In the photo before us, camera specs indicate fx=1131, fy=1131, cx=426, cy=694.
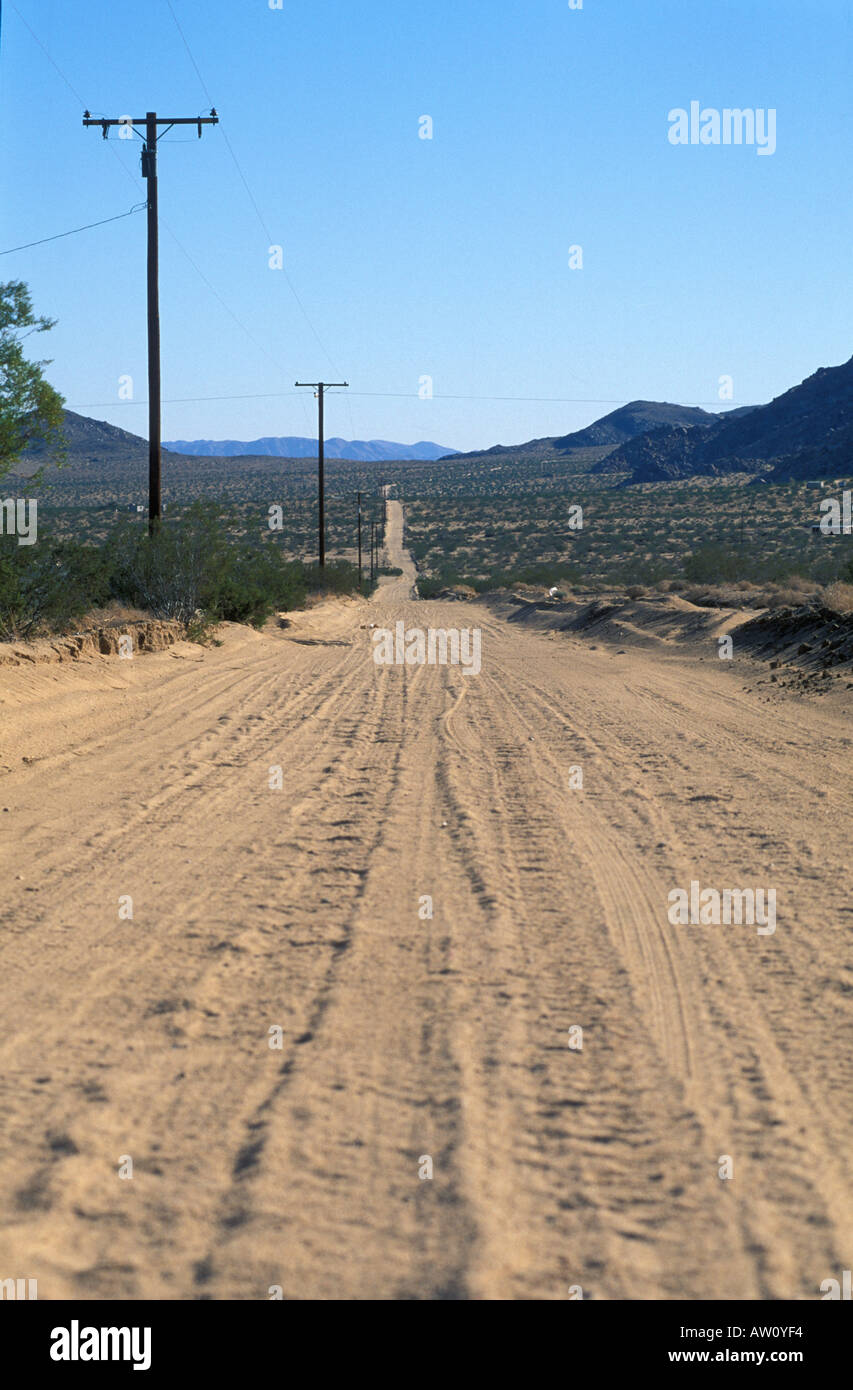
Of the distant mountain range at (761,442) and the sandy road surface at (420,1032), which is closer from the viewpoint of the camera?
the sandy road surface at (420,1032)

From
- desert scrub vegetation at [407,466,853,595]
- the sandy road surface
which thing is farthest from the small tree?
desert scrub vegetation at [407,466,853,595]

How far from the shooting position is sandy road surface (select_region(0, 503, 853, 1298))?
325 cm

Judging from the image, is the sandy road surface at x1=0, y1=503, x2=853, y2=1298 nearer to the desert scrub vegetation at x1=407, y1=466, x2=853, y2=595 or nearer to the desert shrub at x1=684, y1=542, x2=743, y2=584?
the desert scrub vegetation at x1=407, y1=466, x2=853, y2=595

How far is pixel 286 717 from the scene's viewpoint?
1372 centimetres

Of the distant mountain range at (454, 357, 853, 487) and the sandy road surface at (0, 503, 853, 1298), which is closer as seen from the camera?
the sandy road surface at (0, 503, 853, 1298)

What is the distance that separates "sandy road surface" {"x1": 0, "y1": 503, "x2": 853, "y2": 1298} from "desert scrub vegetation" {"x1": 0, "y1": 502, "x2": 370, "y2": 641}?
718cm

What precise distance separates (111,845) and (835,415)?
440 ft

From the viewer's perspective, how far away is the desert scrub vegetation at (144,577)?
16828 millimetres

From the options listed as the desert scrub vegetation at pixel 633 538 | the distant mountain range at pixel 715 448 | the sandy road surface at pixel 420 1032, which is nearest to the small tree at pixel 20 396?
the sandy road surface at pixel 420 1032

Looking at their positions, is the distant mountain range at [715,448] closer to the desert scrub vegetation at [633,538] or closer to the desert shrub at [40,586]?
the desert scrub vegetation at [633,538]

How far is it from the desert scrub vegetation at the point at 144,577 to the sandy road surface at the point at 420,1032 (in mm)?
7180

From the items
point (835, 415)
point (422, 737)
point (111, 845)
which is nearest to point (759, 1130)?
point (111, 845)

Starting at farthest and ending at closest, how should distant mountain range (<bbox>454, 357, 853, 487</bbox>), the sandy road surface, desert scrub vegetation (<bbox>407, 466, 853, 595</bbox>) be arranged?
1. distant mountain range (<bbox>454, 357, 853, 487</bbox>)
2. desert scrub vegetation (<bbox>407, 466, 853, 595</bbox>)
3. the sandy road surface
